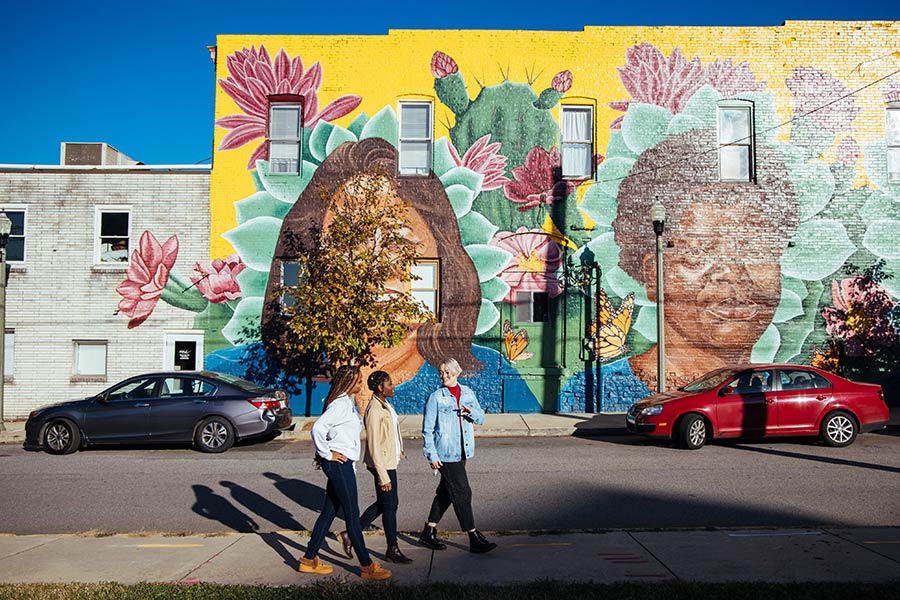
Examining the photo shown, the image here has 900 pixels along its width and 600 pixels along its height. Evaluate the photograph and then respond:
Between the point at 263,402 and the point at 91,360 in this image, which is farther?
the point at 91,360

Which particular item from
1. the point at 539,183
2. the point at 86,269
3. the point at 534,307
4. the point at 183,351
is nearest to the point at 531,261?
the point at 534,307

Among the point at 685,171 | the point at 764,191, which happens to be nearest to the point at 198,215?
the point at 685,171

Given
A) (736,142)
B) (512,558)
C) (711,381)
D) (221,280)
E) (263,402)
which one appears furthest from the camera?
(736,142)

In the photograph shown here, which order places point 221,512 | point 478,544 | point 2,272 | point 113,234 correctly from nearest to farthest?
point 478,544, point 221,512, point 2,272, point 113,234

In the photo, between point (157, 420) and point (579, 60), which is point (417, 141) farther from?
point (157, 420)

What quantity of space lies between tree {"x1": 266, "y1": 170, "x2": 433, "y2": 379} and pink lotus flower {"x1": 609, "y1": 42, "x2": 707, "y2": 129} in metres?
6.50

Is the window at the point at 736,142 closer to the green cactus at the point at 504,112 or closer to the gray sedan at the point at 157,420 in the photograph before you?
the green cactus at the point at 504,112

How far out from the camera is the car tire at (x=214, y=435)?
44.9 feet

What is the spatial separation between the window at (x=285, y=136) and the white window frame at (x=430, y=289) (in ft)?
13.5

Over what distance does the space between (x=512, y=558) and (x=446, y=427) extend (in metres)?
1.29

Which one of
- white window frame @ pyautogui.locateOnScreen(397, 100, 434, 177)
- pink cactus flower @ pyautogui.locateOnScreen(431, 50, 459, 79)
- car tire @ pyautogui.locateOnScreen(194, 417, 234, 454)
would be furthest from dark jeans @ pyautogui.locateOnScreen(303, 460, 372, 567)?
pink cactus flower @ pyautogui.locateOnScreen(431, 50, 459, 79)

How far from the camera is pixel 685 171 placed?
19141 mm

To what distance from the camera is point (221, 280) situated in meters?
19.0

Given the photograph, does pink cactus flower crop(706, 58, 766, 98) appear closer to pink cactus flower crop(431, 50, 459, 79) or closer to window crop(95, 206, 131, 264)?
pink cactus flower crop(431, 50, 459, 79)
